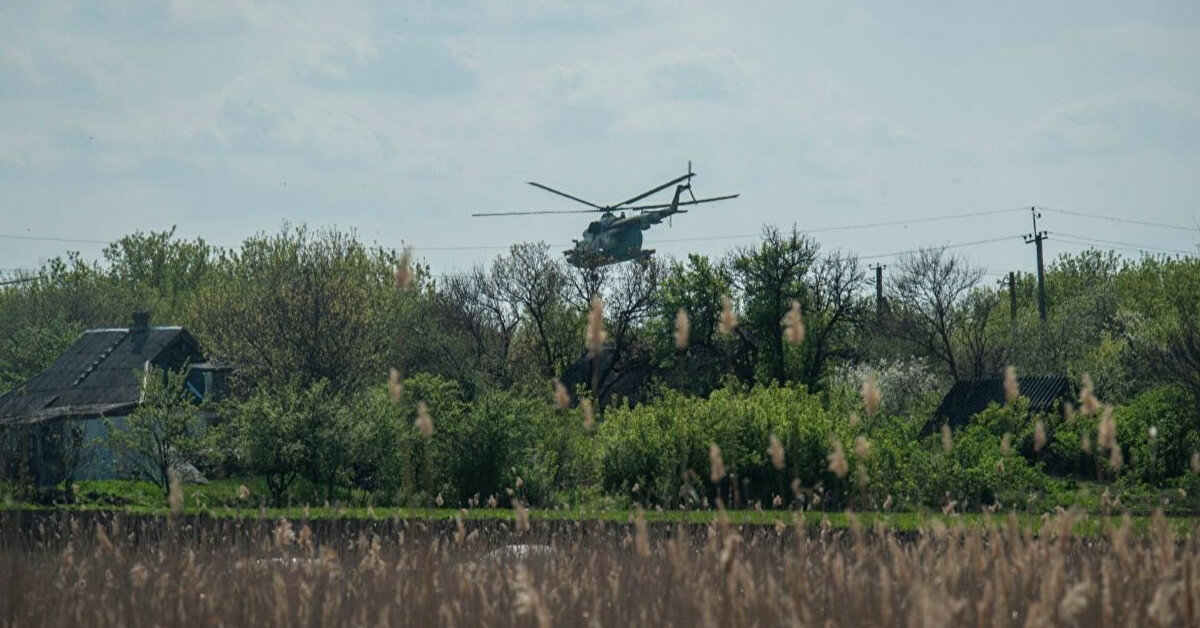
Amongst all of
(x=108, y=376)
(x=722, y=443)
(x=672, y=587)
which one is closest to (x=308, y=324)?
(x=108, y=376)

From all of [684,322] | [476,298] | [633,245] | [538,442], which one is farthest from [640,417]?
[476,298]

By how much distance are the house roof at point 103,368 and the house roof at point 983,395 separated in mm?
28615

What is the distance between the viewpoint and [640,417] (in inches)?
1193

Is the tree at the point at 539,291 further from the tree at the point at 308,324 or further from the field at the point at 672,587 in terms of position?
the field at the point at 672,587

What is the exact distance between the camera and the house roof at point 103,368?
5641 centimetres

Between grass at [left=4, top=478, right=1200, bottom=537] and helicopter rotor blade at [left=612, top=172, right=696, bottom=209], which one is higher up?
helicopter rotor blade at [left=612, top=172, right=696, bottom=209]

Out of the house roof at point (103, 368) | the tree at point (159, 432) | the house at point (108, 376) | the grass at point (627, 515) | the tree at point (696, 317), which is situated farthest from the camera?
the tree at point (696, 317)

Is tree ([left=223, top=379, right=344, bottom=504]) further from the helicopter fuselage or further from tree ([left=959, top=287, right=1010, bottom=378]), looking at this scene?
tree ([left=959, top=287, right=1010, bottom=378])

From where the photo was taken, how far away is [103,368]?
58781 mm

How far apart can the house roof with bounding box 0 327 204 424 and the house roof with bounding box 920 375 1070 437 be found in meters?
28.6

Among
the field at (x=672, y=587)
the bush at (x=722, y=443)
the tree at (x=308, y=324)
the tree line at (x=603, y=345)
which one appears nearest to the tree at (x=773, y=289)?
the tree line at (x=603, y=345)

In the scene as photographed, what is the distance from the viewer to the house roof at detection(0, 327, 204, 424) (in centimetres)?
5641

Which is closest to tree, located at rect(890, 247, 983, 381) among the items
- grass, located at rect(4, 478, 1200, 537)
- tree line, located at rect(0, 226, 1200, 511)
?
tree line, located at rect(0, 226, 1200, 511)

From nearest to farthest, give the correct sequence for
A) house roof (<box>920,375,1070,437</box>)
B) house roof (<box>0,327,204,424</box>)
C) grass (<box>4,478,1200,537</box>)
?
grass (<box>4,478,1200,537</box>) → house roof (<box>920,375,1070,437</box>) → house roof (<box>0,327,204,424</box>)
